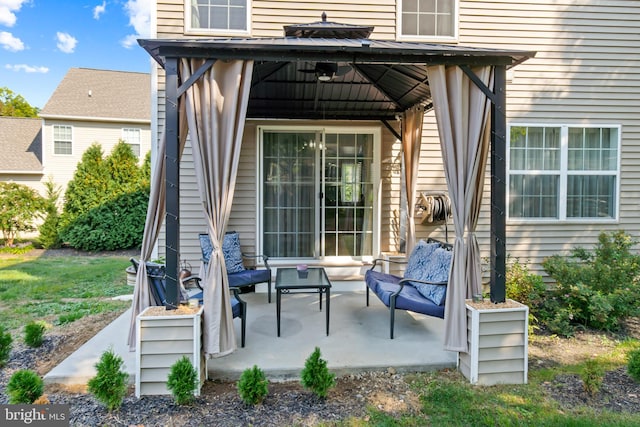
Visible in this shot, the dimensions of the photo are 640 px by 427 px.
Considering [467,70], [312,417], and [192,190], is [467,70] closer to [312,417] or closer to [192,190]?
[312,417]

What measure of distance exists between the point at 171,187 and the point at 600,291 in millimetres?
4770

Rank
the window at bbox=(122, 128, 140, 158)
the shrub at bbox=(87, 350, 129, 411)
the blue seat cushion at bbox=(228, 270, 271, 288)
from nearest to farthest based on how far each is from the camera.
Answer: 1. the shrub at bbox=(87, 350, 129, 411)
2. the blue seat cushion at bbox=(228, 270, 271, 288)
3. the window at bbox=(122, 128, 140, 158)

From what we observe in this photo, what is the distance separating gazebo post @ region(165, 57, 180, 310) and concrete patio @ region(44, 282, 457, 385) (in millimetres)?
807

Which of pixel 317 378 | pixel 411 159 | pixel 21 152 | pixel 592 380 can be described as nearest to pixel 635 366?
pixel 592 380

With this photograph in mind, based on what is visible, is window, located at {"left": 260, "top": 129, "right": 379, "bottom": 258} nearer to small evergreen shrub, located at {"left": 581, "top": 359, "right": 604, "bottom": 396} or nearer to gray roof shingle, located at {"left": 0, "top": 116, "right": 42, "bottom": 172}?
small evergreen shrub, located at {"left": 581, "top": 359, "right": 604, "bottom": 396}

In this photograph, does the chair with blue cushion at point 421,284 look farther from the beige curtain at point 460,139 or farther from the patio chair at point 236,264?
the patio chair at point 236,264

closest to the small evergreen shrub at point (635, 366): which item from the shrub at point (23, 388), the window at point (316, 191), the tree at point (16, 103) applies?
the window at point (316, 191)

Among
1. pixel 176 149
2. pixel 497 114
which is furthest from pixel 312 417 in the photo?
pixel 497 114

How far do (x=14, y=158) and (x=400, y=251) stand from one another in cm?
1301

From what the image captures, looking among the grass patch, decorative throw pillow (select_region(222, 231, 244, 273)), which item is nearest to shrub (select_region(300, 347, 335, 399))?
decorative throw pillow (select_region(222, 231, 244, 273))

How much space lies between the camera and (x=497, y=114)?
3.05 metres

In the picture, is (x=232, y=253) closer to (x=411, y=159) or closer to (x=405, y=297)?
(x=405, y=297)

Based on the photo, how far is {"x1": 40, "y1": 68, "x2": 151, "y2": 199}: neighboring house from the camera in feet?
36.6

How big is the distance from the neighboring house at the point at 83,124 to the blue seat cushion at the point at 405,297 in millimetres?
9995
